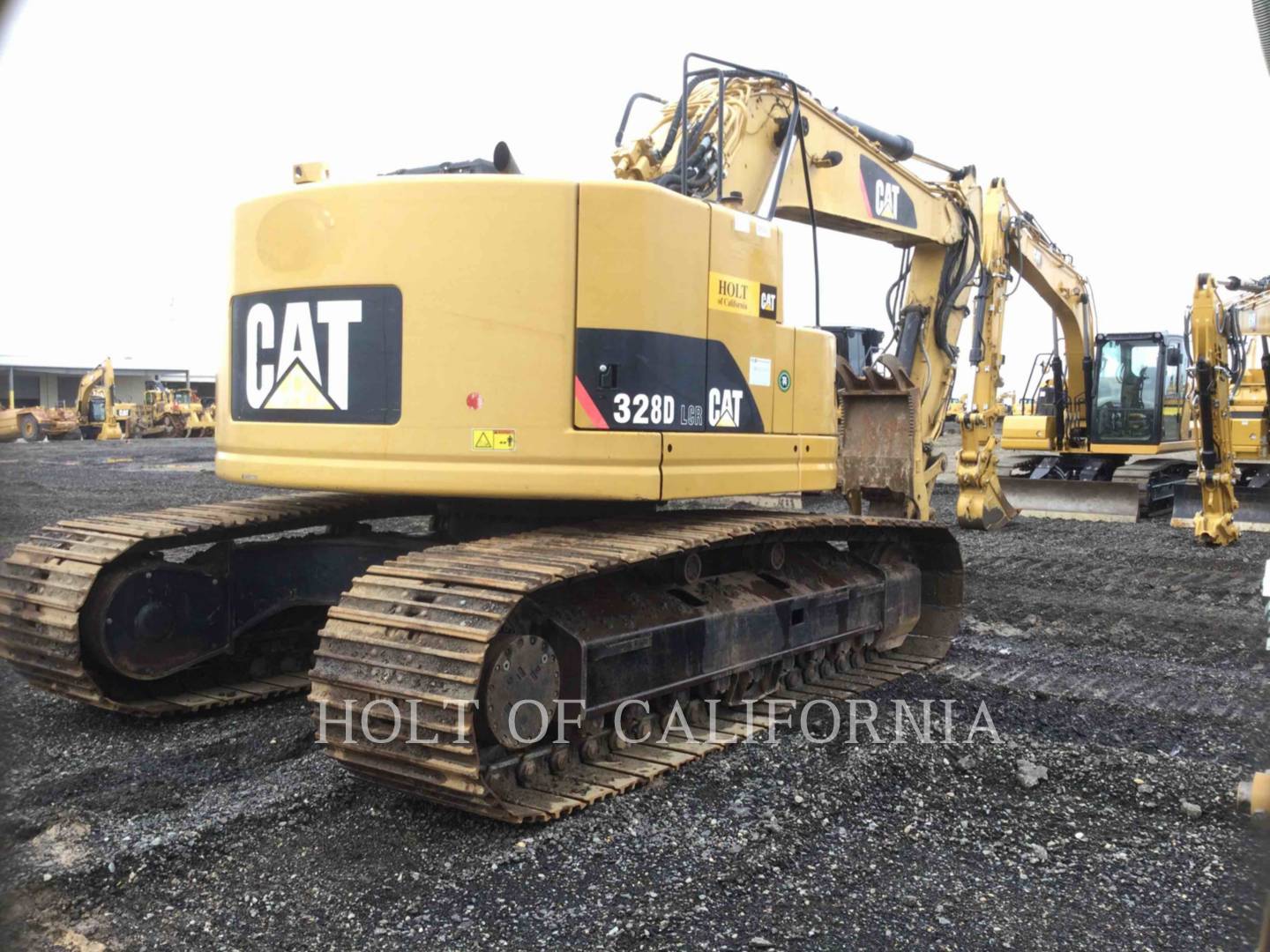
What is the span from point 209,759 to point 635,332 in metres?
2.53

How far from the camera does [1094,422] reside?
15797mm

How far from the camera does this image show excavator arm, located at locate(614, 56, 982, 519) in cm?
568

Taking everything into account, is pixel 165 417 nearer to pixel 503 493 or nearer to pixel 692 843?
pixel 503 493

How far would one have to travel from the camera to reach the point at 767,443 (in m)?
5.37

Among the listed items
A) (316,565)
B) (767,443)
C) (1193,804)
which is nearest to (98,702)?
(316,565)

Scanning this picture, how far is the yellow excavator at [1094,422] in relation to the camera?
47.6 ft

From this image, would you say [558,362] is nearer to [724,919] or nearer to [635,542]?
[635,542]

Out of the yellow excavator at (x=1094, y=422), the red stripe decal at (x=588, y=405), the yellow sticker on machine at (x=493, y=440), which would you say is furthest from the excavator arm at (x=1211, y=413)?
the yellow sticker on machine at (x=493, y=440)

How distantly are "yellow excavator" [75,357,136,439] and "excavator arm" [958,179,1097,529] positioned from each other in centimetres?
3567

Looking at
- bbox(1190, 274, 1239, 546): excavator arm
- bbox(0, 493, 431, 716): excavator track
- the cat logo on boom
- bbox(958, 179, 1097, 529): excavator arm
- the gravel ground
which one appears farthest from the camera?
bbox(958, 179, 1097, 529): excavator arm

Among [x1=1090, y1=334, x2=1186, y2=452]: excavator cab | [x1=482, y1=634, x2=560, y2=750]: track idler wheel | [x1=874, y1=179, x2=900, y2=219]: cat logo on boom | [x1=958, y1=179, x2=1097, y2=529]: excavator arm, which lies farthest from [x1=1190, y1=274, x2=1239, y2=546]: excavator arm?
[x1=482, y1=634, x2=560, y2=750]: track idler wheel

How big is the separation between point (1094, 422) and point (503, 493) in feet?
44.1

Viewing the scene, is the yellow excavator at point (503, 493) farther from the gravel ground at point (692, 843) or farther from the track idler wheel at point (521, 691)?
the gravel ground at point (692, 843)

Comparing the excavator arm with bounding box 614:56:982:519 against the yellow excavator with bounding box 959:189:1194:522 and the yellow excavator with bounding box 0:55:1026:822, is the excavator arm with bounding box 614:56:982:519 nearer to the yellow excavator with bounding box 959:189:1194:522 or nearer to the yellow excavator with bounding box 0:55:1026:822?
the yellow excavator with bounding box 0:55:1026:822
